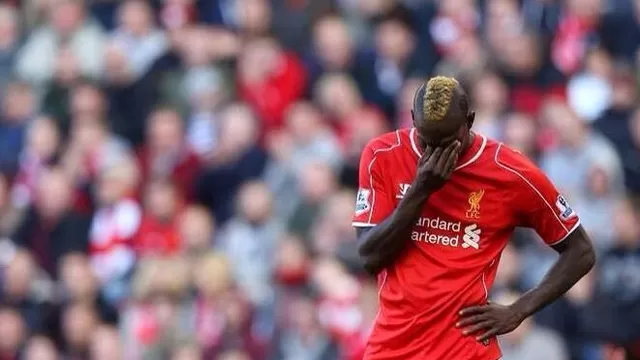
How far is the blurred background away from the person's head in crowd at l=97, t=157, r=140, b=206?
0.02 m

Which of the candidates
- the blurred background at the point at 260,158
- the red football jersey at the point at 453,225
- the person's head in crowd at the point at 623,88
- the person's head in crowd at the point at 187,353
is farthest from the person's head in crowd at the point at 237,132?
the red football jersey at the point at 453,225

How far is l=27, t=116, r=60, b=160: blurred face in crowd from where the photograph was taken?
1550 centimetres

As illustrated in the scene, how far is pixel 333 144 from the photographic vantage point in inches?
558

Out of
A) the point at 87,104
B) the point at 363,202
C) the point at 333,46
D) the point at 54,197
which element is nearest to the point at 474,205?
the point at 363,202

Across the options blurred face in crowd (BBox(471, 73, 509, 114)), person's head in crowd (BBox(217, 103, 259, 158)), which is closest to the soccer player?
blurred face in crowd (BBox(471, 73, 509, 114))

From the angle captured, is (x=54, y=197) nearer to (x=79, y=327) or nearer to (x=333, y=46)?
(x=79, y=327)

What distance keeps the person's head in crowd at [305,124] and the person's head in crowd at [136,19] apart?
264 centimetres

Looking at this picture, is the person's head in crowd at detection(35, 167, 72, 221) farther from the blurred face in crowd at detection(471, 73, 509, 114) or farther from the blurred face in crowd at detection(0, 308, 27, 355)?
the blurred face in crowd at detection(471, 73, 509, 114)

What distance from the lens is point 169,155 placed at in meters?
15.1

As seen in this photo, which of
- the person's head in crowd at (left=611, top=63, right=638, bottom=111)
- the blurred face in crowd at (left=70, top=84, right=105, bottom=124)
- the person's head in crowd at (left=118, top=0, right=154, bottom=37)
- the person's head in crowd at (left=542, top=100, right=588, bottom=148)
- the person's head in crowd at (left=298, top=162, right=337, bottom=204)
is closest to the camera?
the person's head in crowd at (left=542, top=100, right=588, bottom=148)

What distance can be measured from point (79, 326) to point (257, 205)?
1.67 meters

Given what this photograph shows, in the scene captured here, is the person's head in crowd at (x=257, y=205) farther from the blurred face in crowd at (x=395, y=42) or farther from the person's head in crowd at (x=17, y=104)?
the person's head in crowd at (x=17, y=104)

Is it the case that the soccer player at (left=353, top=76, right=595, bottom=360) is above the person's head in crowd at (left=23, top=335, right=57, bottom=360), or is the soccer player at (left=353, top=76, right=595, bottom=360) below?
above

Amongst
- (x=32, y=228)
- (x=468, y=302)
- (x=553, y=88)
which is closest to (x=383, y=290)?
(x=468, y=302)
